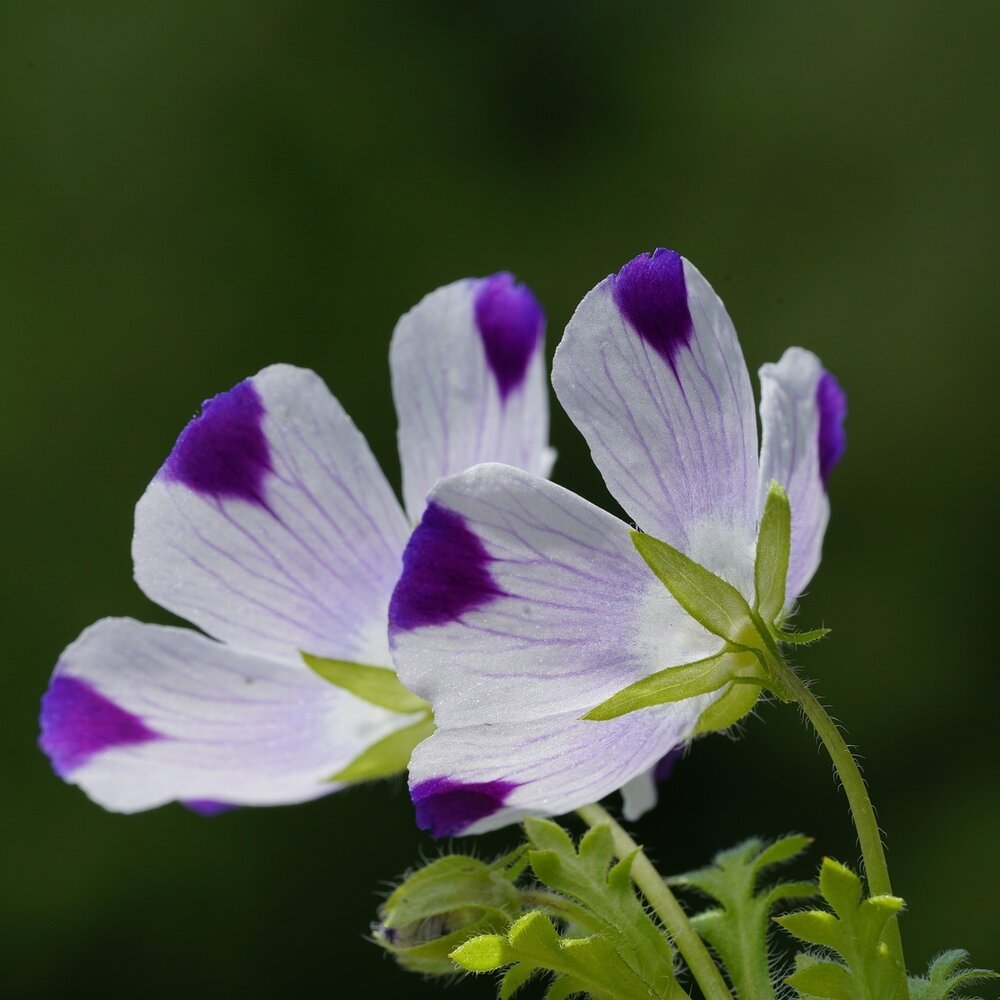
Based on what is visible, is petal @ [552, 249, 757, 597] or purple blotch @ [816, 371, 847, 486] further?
purple blotch @ [816, 371, 847, 486]

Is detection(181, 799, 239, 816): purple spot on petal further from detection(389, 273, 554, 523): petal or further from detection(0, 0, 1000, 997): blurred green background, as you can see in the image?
detection(0, 0, 1000, 997): blurred green background

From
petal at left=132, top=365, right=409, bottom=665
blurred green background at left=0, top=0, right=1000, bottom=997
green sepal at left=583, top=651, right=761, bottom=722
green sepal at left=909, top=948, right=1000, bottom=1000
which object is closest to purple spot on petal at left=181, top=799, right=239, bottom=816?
petal at left=132, top=365, right=409, bottom=665

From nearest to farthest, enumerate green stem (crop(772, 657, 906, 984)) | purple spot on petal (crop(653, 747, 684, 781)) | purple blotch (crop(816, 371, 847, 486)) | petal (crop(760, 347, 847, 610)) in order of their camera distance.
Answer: green stem (crop(772, 657, 906, 984)) → petal (crop(760, 347, 847, 610)) → purple blotch (crop(816, 371, 847, 486)) → purple spot on petal (crop(653, 747, 684, 781))

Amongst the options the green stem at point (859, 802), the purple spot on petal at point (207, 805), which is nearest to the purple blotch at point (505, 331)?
Result: the purple spot on petal at point (207, 805)

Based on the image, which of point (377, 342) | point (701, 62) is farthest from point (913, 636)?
point (701, 62)

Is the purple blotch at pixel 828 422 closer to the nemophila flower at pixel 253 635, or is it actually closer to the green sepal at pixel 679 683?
the green sepal at pixel 679 683

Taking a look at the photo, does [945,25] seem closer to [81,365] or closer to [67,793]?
[81,365]
